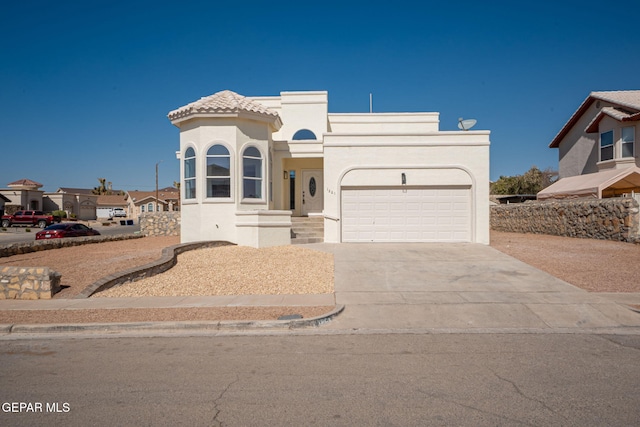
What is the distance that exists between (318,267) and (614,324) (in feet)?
22.1

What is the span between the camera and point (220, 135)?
15.8 meters

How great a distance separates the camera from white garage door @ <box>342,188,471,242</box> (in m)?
16.2

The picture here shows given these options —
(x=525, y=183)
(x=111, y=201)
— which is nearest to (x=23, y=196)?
(x=111, y=201)

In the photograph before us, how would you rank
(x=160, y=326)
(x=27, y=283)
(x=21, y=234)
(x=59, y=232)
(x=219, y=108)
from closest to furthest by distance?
(x=160, y=326), (x=27, y=283), (x=219, y=108), (x=59, y=232), (x=21, y=234)

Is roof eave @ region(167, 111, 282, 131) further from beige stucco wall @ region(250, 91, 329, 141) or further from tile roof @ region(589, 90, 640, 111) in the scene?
tile roof @ region(589, 90, 640, 111)

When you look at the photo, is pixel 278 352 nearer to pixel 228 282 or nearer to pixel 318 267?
pixel 228 282

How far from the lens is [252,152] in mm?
16344

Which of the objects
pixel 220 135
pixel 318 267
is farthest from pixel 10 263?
pixel 318 267

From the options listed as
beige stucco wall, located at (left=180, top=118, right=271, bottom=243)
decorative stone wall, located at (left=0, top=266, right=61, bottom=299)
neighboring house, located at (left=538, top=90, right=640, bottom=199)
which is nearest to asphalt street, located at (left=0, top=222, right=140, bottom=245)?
beige stucco wall, located at (left=180, top=118, right=271, bottom=243)

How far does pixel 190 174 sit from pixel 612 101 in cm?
2537

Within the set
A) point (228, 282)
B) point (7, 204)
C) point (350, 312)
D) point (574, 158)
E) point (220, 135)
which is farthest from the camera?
point (7, 204)

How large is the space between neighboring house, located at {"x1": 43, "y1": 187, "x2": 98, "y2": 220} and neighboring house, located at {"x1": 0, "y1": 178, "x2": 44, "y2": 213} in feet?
6.39

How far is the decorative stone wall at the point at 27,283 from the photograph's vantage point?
31.1ft

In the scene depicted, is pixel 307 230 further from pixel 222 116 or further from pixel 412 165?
pixel 222 116
